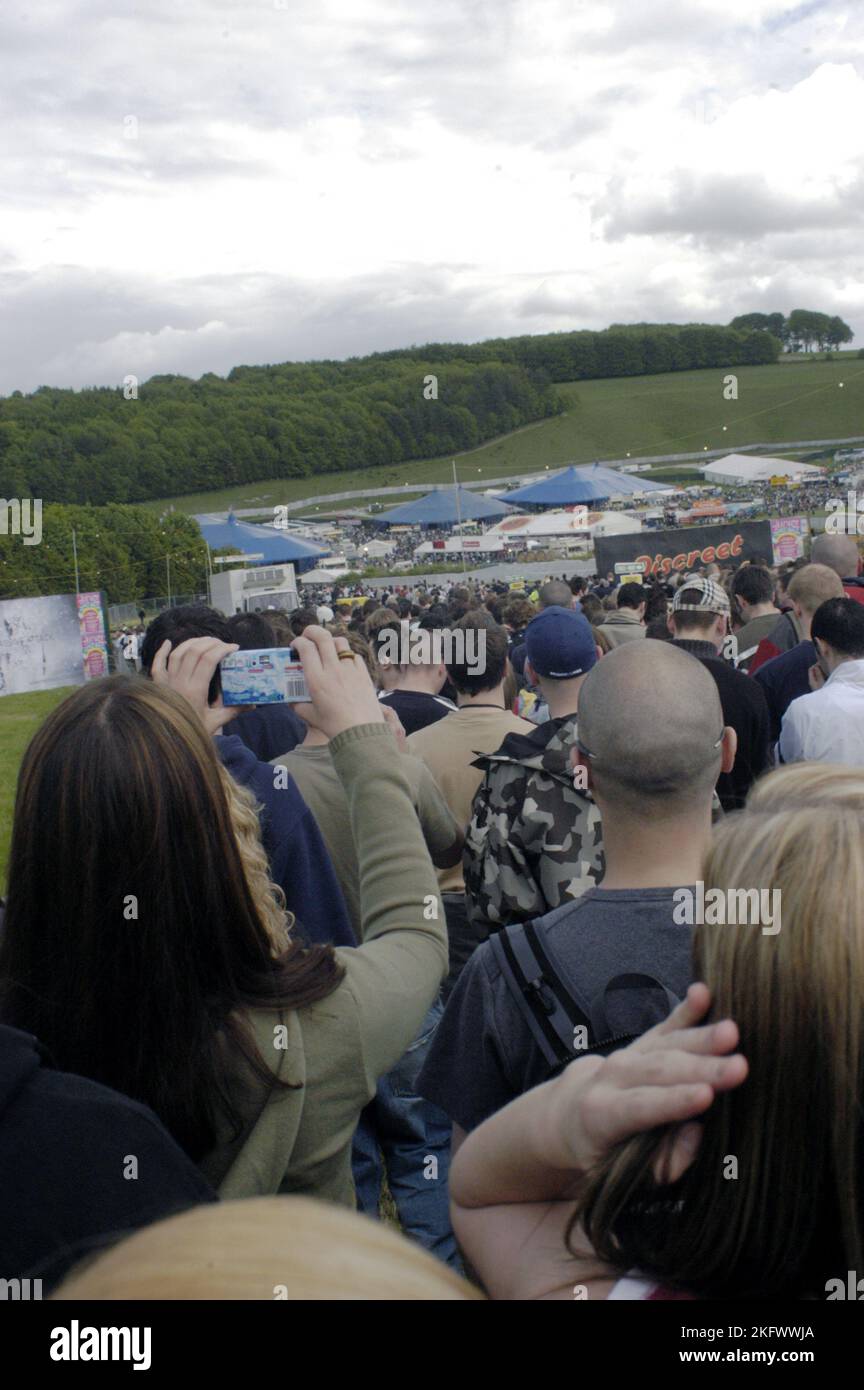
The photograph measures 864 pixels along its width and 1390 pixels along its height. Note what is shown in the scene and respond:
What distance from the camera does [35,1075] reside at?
1.17 meters

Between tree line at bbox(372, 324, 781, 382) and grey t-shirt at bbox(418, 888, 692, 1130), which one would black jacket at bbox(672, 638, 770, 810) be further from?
tree line at bbox(372, 324, 781, 382)

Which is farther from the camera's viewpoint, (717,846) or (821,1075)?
(717,846)

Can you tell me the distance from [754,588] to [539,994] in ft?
18.3

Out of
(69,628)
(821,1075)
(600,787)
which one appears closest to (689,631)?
(600,787)

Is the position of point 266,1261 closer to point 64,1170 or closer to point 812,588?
point 64,1170

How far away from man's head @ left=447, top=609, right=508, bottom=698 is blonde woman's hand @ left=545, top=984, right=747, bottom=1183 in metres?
3.00

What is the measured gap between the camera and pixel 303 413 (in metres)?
82.1

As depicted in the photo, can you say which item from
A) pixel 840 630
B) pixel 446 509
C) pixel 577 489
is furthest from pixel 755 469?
pixel 840 630

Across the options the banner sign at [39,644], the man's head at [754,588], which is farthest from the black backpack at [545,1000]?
the banner sign at [39,644]

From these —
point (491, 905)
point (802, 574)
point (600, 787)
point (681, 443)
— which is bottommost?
point (491, 905)

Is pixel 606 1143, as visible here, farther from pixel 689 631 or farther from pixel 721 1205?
pixel 689 631

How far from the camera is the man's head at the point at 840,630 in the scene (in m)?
4.33

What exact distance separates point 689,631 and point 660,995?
356 centimetres
